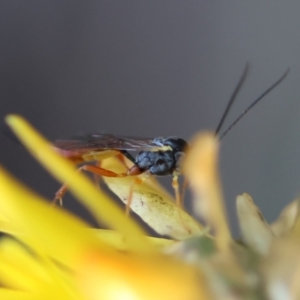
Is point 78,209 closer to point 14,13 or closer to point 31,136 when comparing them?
point 14,13

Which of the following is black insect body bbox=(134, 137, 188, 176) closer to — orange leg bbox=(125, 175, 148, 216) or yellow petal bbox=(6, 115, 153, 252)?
orange leg bbox=(125, 175, 148, 216)

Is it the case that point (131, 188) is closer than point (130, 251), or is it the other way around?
point (130, 251)

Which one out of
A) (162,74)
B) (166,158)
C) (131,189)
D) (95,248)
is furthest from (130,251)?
(162,74)

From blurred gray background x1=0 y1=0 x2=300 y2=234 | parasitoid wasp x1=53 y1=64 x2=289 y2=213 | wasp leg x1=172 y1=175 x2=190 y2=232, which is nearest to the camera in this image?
wasp leg x1=172 y1=175 x2=190 y2=232

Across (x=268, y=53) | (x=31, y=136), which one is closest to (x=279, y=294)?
(x=31, y=136)

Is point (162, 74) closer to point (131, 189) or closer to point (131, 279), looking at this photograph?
point (131, 189)

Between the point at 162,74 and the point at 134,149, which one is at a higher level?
the point at 162,74

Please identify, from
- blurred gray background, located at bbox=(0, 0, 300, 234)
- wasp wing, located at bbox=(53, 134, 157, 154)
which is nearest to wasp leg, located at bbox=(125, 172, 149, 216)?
wasp wing, located at bbox=(53, 134, 157, 154)
